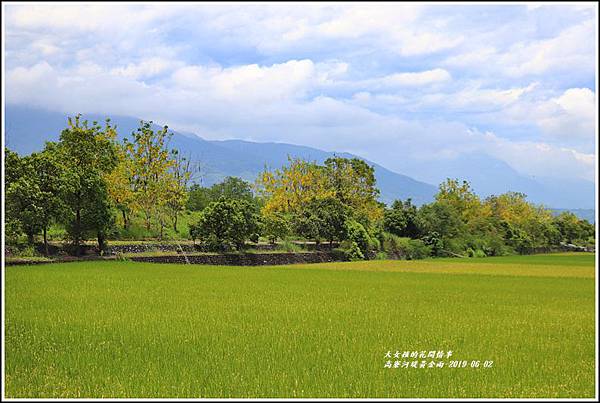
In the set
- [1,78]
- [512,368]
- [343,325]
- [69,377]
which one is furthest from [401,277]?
[1,78]

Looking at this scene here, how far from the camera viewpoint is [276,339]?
793 centimetres

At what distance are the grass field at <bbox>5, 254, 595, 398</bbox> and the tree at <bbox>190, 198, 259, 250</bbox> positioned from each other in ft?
30.4

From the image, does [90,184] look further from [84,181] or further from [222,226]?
[222,226]

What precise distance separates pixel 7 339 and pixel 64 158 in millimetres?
15748

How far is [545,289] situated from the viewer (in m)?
17.7

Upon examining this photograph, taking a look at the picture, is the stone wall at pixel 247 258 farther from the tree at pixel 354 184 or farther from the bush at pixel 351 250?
the tree at pixel 354 184

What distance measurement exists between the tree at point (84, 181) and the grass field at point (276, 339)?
5.19 m

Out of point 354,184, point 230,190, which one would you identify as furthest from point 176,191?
point 230,190

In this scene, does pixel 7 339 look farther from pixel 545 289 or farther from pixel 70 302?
pixel 545 289

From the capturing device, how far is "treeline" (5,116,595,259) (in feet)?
64.3

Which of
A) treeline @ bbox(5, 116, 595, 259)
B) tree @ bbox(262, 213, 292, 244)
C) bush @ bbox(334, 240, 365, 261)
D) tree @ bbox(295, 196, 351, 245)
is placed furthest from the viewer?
bush @ bbox(334, 240, 365, 261)

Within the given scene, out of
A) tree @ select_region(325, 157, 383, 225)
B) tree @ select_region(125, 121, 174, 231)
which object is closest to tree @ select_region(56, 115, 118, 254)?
tree @ select_region(125, 121, 174, 231)

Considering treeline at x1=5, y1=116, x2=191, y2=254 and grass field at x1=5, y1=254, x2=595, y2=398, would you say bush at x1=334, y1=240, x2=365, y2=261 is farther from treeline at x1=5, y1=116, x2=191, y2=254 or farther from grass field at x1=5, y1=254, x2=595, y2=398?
grass field at x1=5, y1=254, x2=595, y2=398

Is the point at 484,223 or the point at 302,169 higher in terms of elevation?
the point at 302,169
